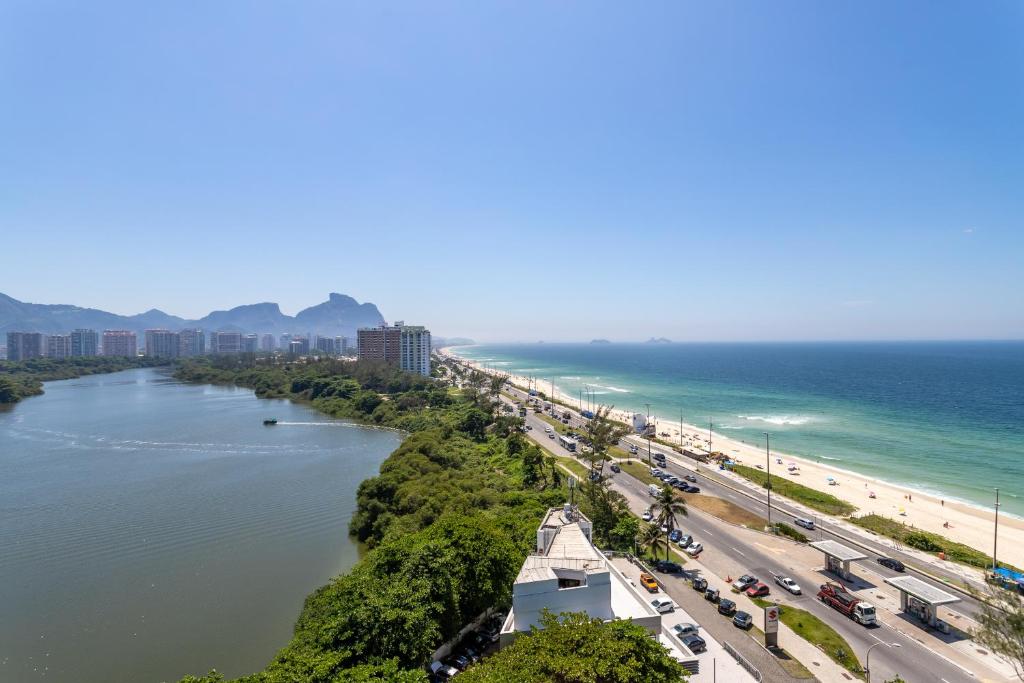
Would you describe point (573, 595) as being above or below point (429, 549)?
above

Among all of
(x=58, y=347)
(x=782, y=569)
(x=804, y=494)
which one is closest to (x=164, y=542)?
(x=782, y=569)

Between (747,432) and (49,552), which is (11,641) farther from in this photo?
(747,432)

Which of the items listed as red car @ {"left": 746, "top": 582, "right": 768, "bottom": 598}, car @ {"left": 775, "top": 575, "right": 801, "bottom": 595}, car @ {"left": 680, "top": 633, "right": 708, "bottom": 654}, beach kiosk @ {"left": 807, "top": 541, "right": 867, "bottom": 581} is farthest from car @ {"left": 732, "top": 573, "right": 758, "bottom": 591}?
car @ {"left": 680, "top": 633, "right": 708, "bottom": 654}

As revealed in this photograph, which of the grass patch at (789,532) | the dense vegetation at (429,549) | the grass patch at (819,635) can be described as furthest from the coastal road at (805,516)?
the dense vegetation at (429,549)

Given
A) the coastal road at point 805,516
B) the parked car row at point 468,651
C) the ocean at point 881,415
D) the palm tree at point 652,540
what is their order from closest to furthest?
1. the parked car row at point 468,651
2. the coastal road at point 805,516
3. the palm tree at point 652,540
4. the ocean at point 881,415

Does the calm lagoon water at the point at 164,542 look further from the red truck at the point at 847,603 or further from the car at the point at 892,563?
the car at the point at 892,563

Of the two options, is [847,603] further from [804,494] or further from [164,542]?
[164,542]
